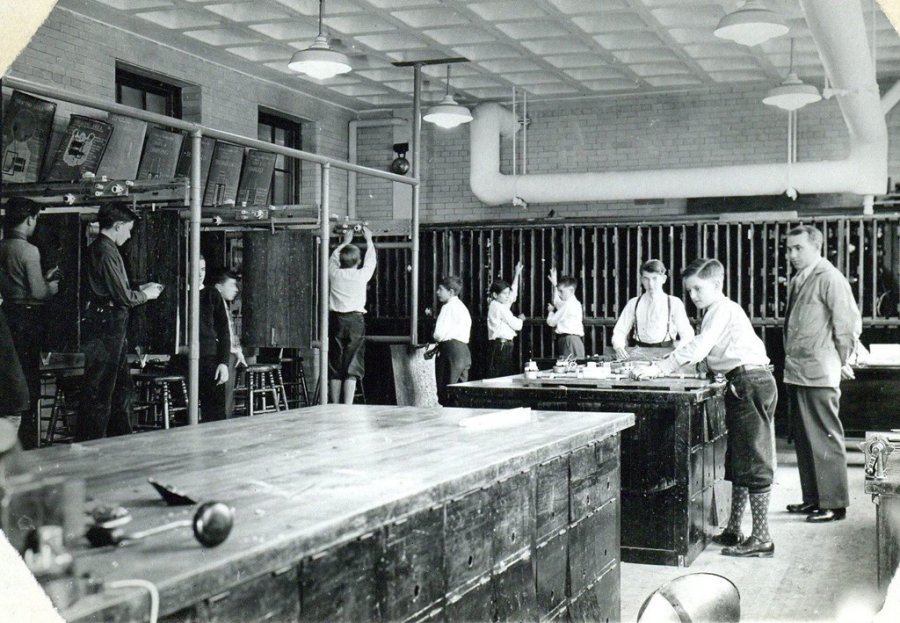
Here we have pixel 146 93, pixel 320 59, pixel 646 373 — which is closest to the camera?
pixel 646 373

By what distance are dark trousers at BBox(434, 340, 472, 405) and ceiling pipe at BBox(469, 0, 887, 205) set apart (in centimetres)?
291

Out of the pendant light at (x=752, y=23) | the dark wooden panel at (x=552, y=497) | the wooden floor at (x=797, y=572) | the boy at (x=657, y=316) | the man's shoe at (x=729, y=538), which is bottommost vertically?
the wooden floor at (x=797, y=572)

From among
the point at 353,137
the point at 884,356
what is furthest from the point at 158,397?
the point at 884,356

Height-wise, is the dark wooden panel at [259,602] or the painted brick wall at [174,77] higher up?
the painted brick wall at [174,77]

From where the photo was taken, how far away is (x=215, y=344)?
763 centimetres

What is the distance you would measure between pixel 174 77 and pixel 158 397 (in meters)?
3.58

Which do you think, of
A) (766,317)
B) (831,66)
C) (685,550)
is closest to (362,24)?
(831,66)

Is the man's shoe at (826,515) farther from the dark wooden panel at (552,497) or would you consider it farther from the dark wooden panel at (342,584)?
the dark wooden panel at (342,584)

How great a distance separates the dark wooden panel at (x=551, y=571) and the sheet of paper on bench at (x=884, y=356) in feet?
20.3

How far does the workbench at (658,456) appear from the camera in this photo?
16.8ft

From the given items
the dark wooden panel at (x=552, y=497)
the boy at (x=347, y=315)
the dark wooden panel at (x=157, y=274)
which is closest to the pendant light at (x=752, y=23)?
the boy at (x=347, y=315)

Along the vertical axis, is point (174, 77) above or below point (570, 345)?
above

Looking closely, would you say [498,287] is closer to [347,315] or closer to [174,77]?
[347,315]

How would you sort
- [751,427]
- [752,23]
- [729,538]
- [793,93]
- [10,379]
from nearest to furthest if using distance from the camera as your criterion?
[10,379], [751,427], [729,538], [752,23], [793,93]
